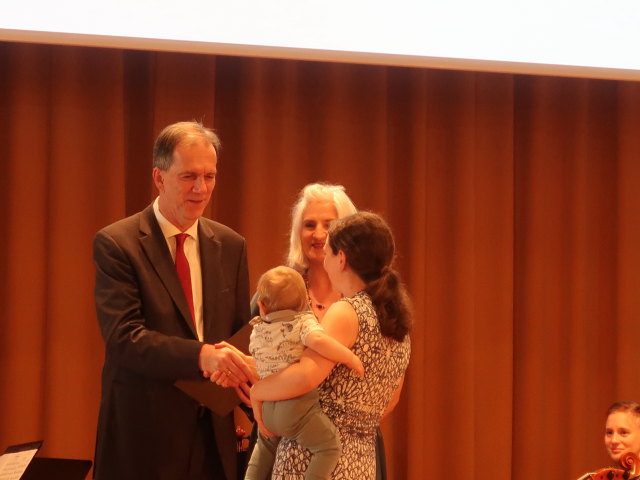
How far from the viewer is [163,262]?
2.35 meters

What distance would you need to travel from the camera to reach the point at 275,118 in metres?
4.00

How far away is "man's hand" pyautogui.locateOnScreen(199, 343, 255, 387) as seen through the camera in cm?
221

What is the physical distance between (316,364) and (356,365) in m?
0.10

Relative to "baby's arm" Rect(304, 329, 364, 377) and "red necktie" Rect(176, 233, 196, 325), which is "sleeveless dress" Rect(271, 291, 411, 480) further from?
"red necktie" Rect(176, 233, 196, 325)

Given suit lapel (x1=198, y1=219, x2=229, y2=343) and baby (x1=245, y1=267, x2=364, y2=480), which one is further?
suit lapel (x1=198, y1=219, x2=229, y2=343)

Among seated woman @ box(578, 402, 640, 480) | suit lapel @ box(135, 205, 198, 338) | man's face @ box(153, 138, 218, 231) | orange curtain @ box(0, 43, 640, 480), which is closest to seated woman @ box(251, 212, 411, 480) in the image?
suit lapel @ box(135, 205, 198, 338)

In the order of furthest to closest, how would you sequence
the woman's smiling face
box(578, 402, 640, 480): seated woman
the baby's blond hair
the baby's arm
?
box(578, 402, 640, 480): seated woman
the woman's smiling face
the baby's blond hair
the baby's arm

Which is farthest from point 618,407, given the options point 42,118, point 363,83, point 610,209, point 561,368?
point 42,118

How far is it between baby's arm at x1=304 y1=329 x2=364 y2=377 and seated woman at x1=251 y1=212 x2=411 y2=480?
0.03 metres

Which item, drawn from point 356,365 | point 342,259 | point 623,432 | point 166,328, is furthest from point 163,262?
point 623,432

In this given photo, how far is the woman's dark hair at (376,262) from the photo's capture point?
2.08m

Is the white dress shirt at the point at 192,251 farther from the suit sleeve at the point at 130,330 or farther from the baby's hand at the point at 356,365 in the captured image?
the baby's hand at the point at 356,365

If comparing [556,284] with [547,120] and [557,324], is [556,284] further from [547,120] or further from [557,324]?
[547,120]

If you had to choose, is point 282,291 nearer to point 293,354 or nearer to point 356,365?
point 293,354
